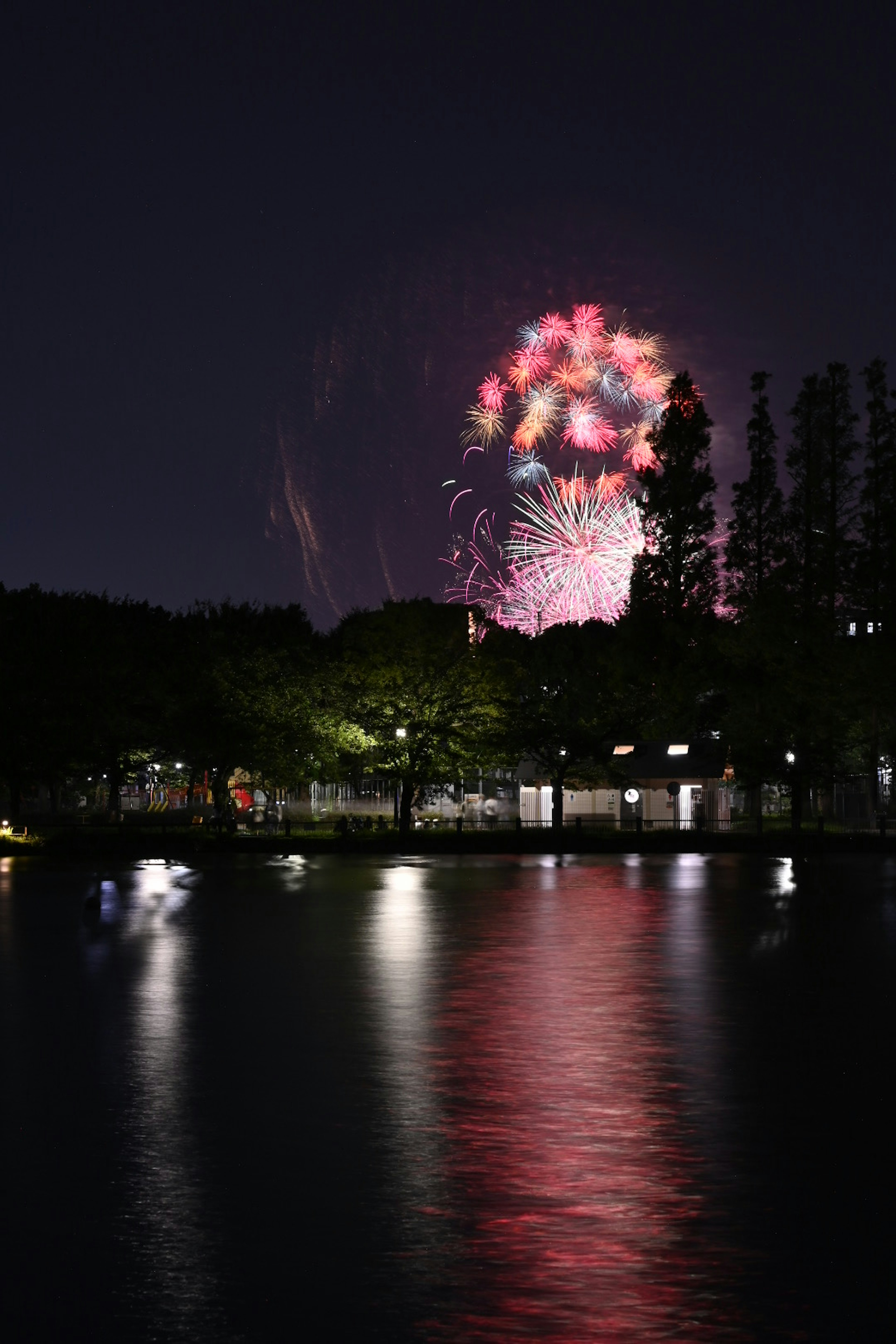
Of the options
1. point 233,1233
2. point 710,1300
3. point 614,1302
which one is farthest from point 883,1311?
point 233,1233

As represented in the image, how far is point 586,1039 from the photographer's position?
549 inches

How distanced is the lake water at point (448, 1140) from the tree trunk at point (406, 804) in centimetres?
3857

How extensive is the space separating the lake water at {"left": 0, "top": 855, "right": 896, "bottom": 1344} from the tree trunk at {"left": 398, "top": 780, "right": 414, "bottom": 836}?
127ft

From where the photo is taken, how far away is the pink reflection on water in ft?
21.8

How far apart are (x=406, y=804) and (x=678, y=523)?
23416mm

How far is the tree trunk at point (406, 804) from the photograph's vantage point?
6112 centimetres

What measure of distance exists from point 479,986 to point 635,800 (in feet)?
163

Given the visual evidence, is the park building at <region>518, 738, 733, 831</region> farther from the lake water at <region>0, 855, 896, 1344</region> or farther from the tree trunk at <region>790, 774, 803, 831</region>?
the lake water at <region>0, 855, 896, 1344</region>

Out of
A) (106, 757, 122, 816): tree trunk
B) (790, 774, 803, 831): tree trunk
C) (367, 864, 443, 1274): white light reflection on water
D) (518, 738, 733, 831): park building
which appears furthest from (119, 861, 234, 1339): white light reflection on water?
(106, 757, 122, 816): tree trunk

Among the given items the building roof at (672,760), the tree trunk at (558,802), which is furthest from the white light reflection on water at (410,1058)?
the building roof at (672,760)

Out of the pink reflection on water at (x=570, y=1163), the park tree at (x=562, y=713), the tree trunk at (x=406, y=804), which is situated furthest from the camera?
the park tree at (x=562, y=713)

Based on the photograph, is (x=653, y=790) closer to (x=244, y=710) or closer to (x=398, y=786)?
(x=398, y=786)

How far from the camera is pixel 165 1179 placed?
8953 millimetres

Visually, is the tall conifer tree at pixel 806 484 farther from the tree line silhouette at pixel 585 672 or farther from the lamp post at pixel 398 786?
the lamp post at pixel 398 786
